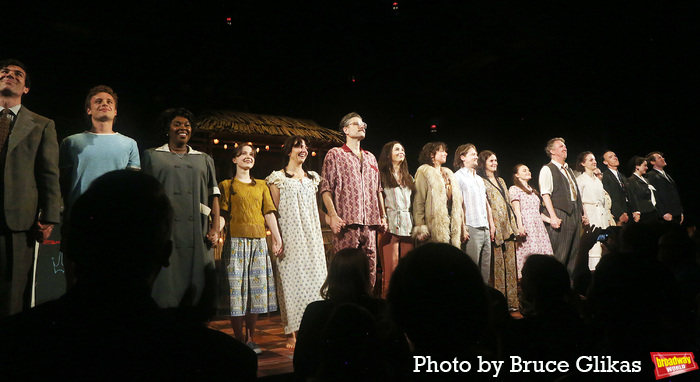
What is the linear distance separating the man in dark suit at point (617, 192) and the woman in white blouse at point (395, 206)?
3.86m

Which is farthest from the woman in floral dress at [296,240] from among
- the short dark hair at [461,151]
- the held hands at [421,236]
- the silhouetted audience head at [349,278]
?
the short dark hair at [461,151]

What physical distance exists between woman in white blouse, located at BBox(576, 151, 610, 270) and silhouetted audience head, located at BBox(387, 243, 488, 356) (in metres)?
5.92

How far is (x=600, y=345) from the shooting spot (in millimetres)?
1804

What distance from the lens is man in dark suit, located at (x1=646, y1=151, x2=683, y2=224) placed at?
309 inches

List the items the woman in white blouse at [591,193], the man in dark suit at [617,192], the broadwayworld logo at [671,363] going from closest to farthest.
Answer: the broadwayworld logo at [671,363] < the woman in white blouse at [591,193] < the man in dark suit at [617,192]

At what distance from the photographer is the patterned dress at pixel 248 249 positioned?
3.79 meters

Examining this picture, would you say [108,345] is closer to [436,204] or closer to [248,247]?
[248,247]

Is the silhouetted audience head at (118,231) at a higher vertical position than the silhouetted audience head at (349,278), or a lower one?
higher

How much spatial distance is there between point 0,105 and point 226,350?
286 centimetres

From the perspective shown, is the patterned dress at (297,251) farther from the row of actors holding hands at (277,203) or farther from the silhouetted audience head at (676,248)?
the silhouetted audience head at (676,248)

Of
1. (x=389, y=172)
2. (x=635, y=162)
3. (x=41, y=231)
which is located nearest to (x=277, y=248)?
(x=389, y=172)

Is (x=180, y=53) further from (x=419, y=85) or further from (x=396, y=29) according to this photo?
(x=419, y=85)

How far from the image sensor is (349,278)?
247cm

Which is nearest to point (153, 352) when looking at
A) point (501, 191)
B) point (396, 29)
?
point (501, 191)
